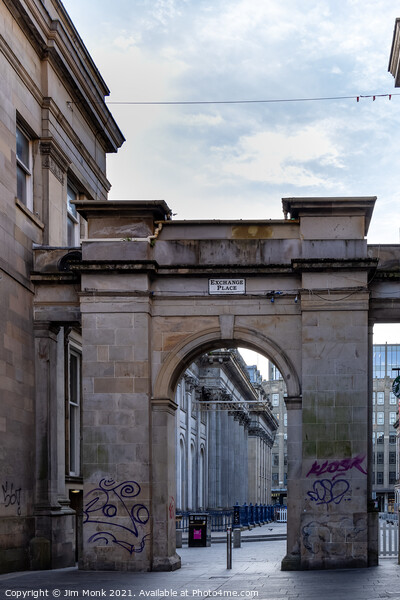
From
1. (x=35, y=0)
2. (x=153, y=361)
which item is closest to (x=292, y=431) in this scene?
(x=153, y=361)

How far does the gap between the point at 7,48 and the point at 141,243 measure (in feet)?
19.2

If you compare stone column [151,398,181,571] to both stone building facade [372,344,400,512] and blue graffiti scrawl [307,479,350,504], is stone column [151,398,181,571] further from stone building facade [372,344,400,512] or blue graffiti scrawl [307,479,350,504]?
stone building facade [372,344,400,512]

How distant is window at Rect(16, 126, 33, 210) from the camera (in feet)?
84.9

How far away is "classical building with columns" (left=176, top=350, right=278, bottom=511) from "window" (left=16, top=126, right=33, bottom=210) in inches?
1175

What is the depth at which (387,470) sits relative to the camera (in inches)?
6363

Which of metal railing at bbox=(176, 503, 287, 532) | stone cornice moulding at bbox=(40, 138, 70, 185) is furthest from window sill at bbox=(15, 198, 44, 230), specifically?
metal railing at bbox=(176, 503, 287, 532)

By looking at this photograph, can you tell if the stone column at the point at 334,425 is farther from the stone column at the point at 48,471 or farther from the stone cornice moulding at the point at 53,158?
the stone cornice moulding at the point at 53,158

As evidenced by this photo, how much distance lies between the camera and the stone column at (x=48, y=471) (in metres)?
24.3

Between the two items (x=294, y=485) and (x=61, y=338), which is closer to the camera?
(x=294, y=485)

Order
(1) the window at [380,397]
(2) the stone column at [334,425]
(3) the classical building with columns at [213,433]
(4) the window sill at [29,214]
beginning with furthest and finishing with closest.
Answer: (1) the window at [380,397] → (3) the classical building with columns at [213,433] → (4) the window sill at [29,214] → (2) the stone column at [334,425]

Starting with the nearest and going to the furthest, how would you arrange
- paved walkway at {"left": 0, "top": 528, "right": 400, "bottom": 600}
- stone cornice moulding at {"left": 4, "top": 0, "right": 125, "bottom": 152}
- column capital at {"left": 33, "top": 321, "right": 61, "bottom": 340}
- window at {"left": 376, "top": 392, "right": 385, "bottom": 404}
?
paved walkway at {"left": 0, "top": 528, "right": 400, "bottom": 600} < column capital at {"left": 33, "top": 321, "right": 61, "bottom": 340} < stone cornice moulding at {"left": 4, "top": 0, "right": 125, "bottom": 152} < window at {"left": 376, "top": 392, "right": 385, "bottom": 404}

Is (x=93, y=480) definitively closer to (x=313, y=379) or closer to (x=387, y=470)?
(x=313, y=379)

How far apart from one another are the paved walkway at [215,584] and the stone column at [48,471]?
0.96 metres

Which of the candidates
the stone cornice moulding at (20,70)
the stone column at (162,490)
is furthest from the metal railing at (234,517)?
the stone cornice moulding at (20,70)
